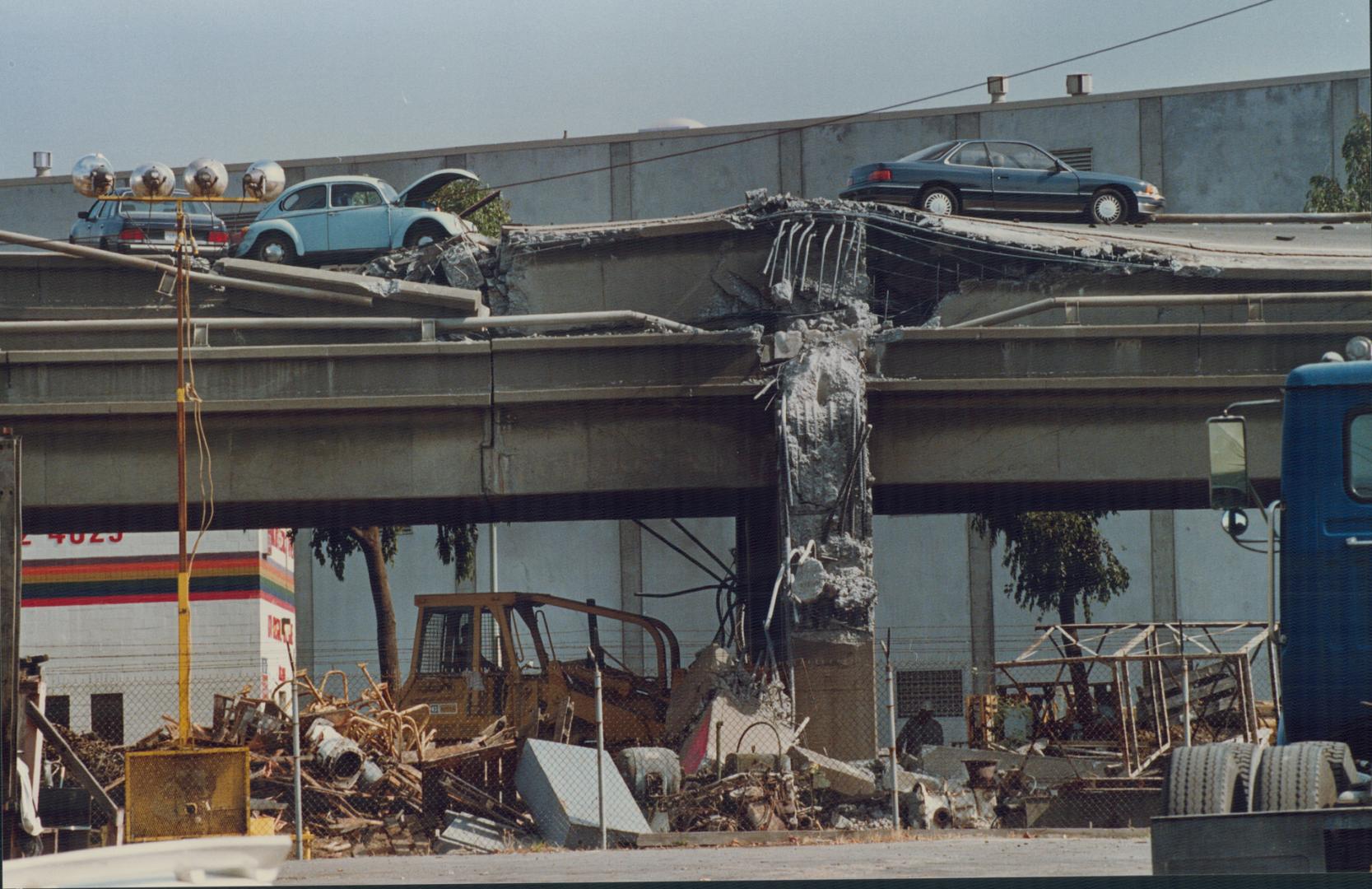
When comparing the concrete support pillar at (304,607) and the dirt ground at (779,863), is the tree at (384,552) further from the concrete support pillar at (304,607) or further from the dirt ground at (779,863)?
the dirt ground at (779,863)

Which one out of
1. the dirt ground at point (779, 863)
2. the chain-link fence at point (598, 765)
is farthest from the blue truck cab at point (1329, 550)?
the chain-link fence at point (598, 765)

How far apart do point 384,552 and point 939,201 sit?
13.6 meters

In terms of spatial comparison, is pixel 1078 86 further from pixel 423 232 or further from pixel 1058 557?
pixel 423 232

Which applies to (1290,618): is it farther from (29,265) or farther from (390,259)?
(29,265)

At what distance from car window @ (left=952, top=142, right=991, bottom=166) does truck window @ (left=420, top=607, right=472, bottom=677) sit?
10281 millimetres

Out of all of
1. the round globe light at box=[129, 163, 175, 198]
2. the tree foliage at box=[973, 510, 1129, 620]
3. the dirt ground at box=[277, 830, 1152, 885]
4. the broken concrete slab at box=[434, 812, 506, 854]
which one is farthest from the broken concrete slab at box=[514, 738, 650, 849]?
the tree foliage at box=[973, 510, 1129, 620]

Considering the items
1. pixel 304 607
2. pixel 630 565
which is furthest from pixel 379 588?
pixel 304 607

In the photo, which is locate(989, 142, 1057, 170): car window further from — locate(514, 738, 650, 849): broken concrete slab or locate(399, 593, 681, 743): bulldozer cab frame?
locate(514, 738, 650, 849): broken concrete slab

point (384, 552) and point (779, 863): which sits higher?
point (384, 552)

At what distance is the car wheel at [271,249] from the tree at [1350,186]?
16269mm

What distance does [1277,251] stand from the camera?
22.4m

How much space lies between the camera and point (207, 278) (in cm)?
2095

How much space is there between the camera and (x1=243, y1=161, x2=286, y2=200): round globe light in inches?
602

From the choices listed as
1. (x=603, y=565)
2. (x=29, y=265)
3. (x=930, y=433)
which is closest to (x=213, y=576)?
(x=603, y=565)
